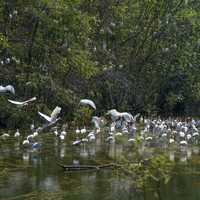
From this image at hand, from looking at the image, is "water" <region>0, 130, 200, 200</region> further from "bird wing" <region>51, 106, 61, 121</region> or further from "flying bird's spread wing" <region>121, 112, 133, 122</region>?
"flying bird's spread wing" <region>121, 112, 133, 122</region>

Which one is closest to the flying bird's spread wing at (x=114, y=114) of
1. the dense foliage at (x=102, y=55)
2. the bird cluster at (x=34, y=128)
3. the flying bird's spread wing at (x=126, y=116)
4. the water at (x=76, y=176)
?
the flying bird's spread wing at (x=126, y=116)

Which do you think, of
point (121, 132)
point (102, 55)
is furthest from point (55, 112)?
point (102, 55)

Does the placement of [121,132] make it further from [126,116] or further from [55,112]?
[55,112]

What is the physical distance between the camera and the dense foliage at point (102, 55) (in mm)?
16281

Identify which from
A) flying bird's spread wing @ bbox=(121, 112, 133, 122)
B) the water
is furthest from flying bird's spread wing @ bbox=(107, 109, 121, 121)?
the water

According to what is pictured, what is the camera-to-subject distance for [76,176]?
32.3ft

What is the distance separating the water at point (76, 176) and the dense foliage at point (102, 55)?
333 cm

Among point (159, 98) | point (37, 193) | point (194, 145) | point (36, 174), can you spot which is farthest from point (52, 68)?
point (159, 98)

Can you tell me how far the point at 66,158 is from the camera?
11758 millimetres

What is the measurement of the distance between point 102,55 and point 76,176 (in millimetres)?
11524

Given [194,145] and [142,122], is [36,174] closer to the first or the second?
[194,145]

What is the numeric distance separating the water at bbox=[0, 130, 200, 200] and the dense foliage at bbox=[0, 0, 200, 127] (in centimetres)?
333

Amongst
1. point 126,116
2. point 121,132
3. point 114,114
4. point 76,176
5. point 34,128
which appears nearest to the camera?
point 76,176

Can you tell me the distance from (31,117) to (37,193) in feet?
27.2
